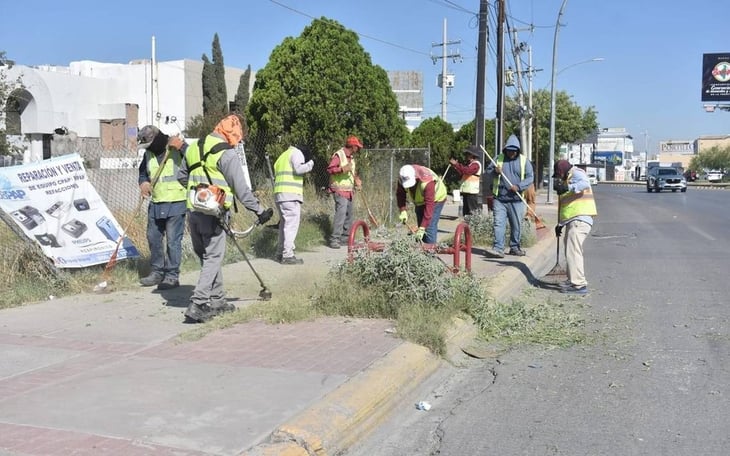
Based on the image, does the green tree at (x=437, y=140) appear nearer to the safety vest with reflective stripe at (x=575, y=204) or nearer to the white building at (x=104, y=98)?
the white building at (x=104, y=98)

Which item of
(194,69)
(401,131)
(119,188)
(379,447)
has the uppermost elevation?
(194,69)

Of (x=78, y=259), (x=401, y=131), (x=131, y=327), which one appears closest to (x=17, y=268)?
(x=78, y=259)

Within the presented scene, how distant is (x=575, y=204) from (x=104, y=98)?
45.7 meters

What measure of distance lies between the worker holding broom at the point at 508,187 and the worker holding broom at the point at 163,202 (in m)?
4.72

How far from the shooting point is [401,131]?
18516 mm

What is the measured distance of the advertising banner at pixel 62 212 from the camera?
775 centimetres

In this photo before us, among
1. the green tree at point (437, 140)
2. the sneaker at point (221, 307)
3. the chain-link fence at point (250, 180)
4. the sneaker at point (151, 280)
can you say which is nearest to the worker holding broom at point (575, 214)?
the sneaker at point (221, 307)

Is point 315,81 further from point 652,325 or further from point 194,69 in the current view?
point 194,69

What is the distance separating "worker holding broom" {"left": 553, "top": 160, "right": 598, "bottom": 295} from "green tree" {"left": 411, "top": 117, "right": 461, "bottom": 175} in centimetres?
2000

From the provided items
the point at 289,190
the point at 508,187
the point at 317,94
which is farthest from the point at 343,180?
the point at 317,94

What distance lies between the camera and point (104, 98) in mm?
48656

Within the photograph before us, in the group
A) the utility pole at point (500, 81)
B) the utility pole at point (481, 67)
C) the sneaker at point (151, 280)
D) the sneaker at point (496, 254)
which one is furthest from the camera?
the utility pole at point (500, 81)

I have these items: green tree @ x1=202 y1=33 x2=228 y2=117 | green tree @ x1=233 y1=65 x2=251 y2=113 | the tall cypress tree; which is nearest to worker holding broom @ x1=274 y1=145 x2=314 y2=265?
green tree @ x1=233 y1=65 x2=251 y2=113

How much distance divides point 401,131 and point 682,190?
36.5m
